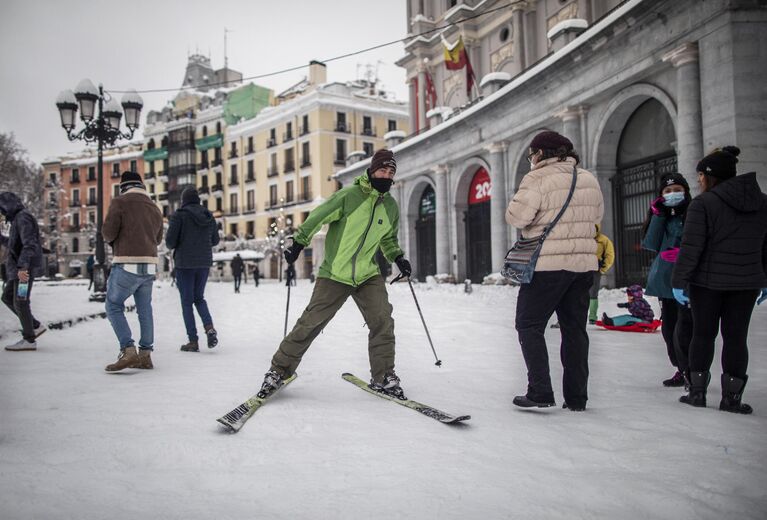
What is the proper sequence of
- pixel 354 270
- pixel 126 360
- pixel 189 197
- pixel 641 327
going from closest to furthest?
1. pixel 354 270
2. pixel 126 360
3. pixel 189 197
4. pixel 641 327

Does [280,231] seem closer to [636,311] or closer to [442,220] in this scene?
[442,220]

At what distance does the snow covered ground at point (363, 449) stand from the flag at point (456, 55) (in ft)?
66.0

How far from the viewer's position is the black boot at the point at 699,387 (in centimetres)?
342

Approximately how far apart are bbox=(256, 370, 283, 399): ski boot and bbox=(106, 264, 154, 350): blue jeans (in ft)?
5.99

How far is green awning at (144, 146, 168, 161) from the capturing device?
5819 cm

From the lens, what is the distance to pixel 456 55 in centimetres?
2242

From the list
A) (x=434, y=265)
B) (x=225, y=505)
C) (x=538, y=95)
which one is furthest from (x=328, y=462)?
(x=434, y=265)

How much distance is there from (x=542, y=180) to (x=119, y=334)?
12.7 feet

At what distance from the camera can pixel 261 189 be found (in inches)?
1976

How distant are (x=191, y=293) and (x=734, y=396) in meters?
5.21

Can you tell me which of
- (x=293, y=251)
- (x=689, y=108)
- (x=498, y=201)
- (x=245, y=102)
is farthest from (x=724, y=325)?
(x=245, y=102)

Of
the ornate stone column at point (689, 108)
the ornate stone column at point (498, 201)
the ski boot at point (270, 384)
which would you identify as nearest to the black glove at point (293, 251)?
the ski boot at point (270, 384)

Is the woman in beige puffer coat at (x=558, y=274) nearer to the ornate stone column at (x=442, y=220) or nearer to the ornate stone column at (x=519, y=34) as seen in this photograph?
the ornate stone column at (x=442, y=220)

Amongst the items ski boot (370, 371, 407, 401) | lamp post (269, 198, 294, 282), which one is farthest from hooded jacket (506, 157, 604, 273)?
lamp post (269, 198, 294, 282)
